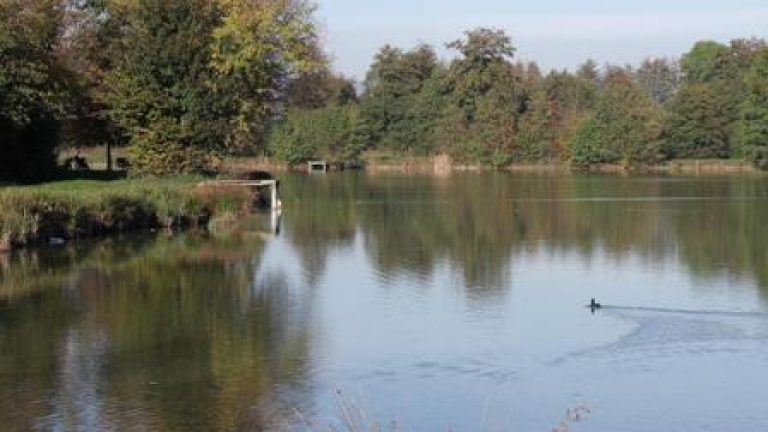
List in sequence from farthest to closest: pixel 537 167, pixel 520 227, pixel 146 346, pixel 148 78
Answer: pixel 537 167 → pixel 148 78 → pixel 520 227 → pixel 146 346

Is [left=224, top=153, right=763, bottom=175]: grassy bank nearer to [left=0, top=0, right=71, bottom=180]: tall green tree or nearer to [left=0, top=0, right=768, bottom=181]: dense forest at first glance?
[left=0, top=0, right=768, bottom=181]: dense forest

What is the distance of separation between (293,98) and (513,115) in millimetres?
34775

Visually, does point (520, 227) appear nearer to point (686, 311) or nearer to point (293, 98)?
point (686, 311)

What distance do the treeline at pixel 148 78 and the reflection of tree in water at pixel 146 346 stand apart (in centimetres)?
1667

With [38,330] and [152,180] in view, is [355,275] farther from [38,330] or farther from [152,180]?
[152,180]

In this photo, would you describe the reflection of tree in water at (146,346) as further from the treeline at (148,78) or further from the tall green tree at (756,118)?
the tall green tree at (756,118)

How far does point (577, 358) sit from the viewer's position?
47.4 feet

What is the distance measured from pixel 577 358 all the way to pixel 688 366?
131 cm

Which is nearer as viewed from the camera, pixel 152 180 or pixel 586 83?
pixel 152 180

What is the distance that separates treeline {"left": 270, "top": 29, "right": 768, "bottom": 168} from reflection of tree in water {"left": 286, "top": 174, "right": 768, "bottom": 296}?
33.2m

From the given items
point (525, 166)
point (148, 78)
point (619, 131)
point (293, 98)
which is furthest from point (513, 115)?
point (148, 78)

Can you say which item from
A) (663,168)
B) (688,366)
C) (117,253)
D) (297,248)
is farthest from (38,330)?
(663,168)

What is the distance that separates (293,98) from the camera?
65.9 m

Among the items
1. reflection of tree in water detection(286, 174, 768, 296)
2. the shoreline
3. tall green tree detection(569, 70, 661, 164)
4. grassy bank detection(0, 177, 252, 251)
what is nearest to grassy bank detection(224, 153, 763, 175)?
the shoreline
